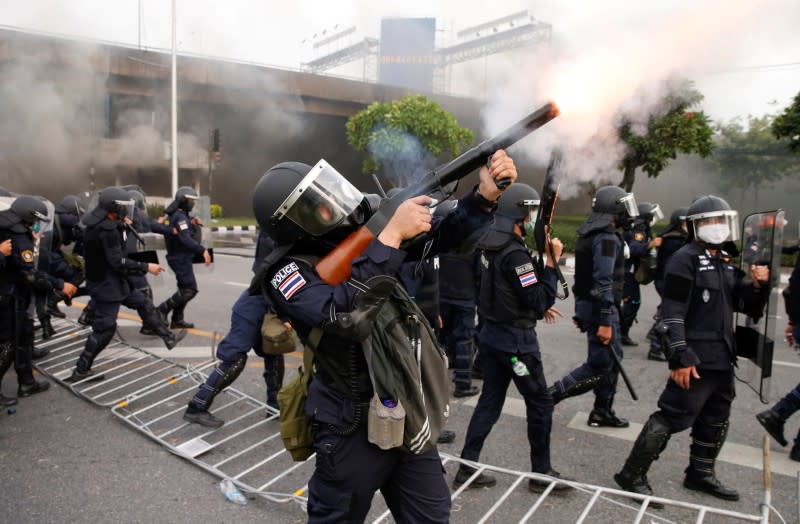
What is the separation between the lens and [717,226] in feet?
11.4

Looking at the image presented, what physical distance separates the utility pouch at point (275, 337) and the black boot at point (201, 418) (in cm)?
62

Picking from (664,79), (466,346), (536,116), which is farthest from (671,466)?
(536,116)

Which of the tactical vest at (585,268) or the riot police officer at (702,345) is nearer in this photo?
the riot police officer at (702,345)

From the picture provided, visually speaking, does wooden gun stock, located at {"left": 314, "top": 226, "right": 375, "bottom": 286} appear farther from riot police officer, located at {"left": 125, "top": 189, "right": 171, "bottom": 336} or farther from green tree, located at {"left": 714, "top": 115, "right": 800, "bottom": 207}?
green tree, located at {"left": 714, "top": 115, "right": 800, "bottom": 207}

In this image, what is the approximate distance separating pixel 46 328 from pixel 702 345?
680 centimetres

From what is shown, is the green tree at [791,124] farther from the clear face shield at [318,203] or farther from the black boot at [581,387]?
the clear face shield at [318,203]

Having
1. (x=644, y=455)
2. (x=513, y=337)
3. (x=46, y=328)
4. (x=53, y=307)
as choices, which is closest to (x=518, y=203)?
(x=513, y=337)

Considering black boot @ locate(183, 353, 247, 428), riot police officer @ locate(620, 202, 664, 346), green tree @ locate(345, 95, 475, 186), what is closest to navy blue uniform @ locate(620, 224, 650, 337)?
riot police officer @ locate(620, 202, 664, 346)

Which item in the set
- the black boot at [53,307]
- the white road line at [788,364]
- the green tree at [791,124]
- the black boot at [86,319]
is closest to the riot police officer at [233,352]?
the black boot at [86,319]

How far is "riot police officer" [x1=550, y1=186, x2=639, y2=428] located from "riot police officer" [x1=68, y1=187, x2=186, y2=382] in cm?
390

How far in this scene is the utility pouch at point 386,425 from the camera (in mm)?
1887

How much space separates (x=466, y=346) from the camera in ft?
17.7

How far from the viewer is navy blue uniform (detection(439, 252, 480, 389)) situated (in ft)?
18.0

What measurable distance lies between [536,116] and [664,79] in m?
2.02
